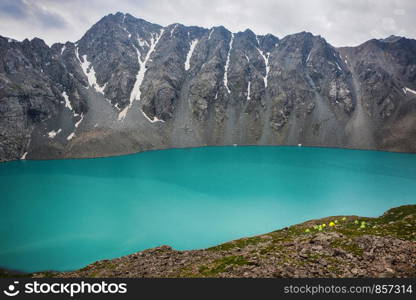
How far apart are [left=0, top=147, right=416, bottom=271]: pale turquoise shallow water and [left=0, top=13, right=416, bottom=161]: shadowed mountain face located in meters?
33.1

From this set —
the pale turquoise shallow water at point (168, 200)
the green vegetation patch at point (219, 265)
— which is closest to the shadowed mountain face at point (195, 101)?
the pale turquoise shallow water at point (168, 200)

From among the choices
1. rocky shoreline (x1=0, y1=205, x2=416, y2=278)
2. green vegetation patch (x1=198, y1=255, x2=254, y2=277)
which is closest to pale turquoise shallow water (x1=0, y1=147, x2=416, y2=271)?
rocky shoreline (x1=0, y1=205, x2=416, y2=278)

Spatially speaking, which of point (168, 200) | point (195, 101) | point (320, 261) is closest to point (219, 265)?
point (320, 261)

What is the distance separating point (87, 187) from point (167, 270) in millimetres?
65444

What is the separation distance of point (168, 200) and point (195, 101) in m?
126

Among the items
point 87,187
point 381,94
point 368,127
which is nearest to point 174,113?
point 87,187

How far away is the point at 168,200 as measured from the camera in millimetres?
59688

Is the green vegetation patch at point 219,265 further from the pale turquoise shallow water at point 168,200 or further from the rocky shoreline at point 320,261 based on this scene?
the pale turquoise shallow water at point 168,200

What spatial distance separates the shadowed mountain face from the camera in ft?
441

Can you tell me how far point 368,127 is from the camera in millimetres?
148875

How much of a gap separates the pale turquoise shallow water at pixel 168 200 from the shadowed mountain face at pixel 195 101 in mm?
33114

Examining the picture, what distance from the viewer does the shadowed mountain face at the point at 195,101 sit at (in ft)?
441

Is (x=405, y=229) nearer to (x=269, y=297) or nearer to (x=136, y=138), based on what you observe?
(x=269, y=297)

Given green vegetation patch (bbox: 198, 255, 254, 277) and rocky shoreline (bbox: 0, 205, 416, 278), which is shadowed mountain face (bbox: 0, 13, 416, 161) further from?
green vegetation patch (bbox: 198, 255, 254, 277)
